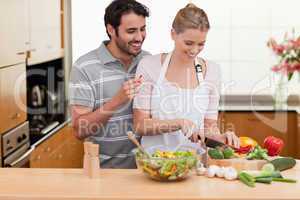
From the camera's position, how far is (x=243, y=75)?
3.93 metres

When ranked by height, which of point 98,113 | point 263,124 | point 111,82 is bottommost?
point 263,124

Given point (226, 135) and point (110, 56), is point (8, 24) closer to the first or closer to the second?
point (110, 56)

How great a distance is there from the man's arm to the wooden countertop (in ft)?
0.96

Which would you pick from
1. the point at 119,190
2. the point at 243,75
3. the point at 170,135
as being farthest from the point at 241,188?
the point at 243,75

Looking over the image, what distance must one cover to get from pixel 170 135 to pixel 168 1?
175 centimetres

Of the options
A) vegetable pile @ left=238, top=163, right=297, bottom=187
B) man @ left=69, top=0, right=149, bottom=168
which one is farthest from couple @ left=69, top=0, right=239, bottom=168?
vegetable pile @ left=238, top=163, right=297, bottom=187

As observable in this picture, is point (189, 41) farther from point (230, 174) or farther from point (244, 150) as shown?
point (230, 174)

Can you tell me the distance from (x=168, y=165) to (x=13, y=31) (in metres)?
1.62

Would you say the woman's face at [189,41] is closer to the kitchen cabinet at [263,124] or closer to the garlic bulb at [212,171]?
the garlic bulb at [212,171]

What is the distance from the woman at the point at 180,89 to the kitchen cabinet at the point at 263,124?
1.97 m

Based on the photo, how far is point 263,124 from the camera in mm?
4047

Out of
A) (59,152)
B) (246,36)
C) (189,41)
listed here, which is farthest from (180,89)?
(246,36)

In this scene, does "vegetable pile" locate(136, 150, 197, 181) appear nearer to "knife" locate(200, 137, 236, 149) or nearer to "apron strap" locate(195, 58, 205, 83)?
"knife" locate(200, 137, 236, 149)

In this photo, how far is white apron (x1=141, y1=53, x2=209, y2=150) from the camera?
196cm
